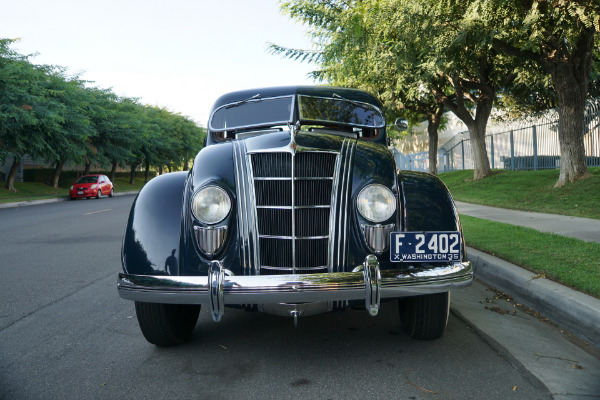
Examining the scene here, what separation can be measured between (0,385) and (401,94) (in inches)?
873

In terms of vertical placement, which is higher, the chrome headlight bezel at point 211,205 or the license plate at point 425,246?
the chrome headlight bezel at point 211,205

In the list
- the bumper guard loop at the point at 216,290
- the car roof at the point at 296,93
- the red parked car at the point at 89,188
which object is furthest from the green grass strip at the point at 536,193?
the red parked car at the point at 89,188

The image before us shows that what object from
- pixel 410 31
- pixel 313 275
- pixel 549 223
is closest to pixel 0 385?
pixel 313 275

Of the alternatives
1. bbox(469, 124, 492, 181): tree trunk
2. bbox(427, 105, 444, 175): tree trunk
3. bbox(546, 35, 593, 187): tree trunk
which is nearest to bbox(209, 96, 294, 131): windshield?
bbox(546, 35, 593, 187): tree trunk

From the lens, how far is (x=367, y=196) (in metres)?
3.26

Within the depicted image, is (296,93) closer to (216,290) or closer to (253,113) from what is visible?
(253,113)

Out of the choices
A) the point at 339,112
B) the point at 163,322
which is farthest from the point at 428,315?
the point at 339,112

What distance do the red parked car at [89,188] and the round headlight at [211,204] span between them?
27.5 meters

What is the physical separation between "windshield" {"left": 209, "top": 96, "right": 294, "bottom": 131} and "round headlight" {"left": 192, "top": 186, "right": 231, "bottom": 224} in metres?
1.69

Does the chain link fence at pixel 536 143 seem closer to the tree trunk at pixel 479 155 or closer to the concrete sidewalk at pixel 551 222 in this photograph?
the tree trunk at pixel 479 155

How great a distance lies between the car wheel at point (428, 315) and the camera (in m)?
3.55

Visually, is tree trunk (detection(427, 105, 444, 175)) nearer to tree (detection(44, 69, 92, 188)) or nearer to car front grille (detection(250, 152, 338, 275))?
tree (detection(44, 69, 92, 188))

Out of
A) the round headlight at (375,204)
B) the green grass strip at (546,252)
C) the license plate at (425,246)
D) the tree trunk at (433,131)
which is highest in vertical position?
the tree trunk at (433,131)

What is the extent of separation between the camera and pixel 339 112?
495 centimetres
